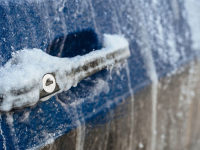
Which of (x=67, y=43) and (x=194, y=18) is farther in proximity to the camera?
(x=194, y=18)

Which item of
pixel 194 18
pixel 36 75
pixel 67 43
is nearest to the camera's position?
pixel 36 75

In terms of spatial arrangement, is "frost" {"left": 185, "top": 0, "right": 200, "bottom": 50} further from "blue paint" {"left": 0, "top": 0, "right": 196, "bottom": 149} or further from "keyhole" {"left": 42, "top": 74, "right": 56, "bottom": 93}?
"keyhole" {"left": 42, "top": 74, "right": 56, "bottom": 93}

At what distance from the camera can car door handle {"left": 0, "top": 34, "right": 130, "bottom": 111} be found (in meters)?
0.40

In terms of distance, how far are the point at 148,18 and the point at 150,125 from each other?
46 cm

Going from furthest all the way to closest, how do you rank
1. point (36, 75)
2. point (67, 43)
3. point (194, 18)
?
point (194, 18) → point (67, 43) → point (36, 75)

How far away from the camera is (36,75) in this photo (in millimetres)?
423

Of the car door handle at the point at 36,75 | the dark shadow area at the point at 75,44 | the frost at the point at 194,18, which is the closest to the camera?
the car door handle at the point at 36,75

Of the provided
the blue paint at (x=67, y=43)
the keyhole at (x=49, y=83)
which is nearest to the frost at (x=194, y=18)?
the blue paint at (x=67, y=43)

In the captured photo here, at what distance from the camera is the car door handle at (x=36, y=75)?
398 millimetres

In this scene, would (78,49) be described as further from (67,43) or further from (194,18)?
(194,18)

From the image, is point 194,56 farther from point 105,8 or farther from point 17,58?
point 17,58

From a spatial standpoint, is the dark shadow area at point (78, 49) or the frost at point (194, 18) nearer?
the dark shadow area at point (78, 49)

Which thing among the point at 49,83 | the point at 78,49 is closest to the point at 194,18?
→ the point at 78,49

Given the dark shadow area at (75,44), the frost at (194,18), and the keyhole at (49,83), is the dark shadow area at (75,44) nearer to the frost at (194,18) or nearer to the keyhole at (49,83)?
the keyhole at (49,83)
